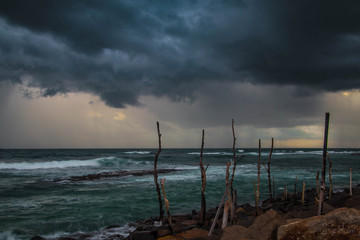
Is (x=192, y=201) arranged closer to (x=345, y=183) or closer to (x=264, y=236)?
(x=264, y=236)

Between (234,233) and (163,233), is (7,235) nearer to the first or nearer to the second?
(163,233)

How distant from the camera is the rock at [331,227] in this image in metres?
4.43

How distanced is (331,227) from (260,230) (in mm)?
1983

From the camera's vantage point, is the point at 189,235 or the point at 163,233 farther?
the point at 163,233

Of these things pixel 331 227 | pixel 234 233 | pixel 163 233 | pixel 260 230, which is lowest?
pixel 163 233

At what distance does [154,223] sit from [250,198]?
9802mm

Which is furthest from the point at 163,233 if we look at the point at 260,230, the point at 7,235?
the point at 7,235

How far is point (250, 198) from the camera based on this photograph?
20719 mm

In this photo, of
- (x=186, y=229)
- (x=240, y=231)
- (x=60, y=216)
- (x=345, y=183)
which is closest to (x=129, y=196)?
(x=60, y=216)

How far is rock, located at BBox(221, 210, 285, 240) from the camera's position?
5845 mm

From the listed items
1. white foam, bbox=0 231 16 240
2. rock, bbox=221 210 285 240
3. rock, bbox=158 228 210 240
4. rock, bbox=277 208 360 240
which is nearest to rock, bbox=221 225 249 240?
rock, bbox=221 210 285 240

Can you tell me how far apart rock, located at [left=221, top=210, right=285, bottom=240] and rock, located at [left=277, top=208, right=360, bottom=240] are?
1.07m

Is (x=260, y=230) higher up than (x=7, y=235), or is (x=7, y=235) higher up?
(x=260, y=230)

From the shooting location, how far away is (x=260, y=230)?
623 centimetres
